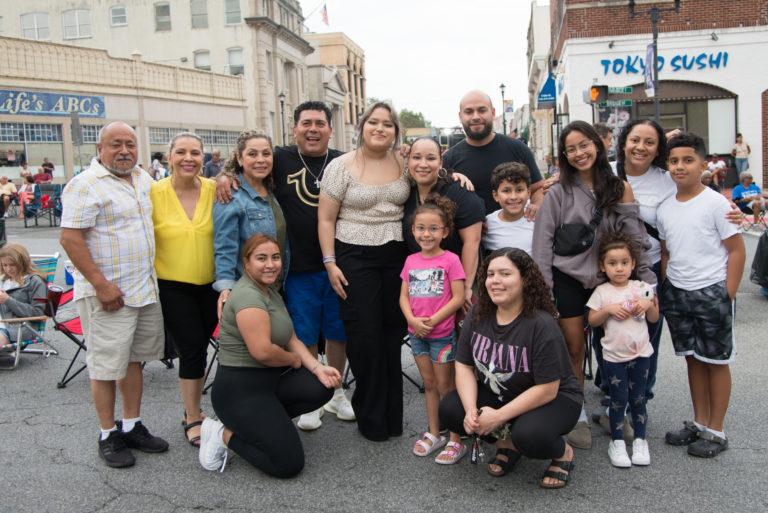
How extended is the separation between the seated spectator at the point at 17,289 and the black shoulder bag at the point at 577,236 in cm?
489

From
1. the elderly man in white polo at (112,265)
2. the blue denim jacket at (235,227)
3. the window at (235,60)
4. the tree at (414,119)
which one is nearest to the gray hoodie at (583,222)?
the blue denim jacket at (235,227)

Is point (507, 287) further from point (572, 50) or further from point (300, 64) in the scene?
point (300, 64)

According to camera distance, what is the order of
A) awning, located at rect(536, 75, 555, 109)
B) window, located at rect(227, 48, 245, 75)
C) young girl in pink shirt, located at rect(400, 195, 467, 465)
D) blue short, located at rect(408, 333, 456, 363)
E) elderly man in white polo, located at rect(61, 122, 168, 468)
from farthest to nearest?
window, located at rect(227, 48, 245, 75), awning, located at rect(536, 75, 555, 109), blue short, located at rect(408, 333, 456, 363), young girl in pink shirt, located at rect(400, 195, 467, 465), elderly man in white polo, located at rect(61, 122, 168, 468)

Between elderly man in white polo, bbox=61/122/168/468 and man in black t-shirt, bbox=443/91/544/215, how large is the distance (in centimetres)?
216

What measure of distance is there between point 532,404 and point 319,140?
7.43ft

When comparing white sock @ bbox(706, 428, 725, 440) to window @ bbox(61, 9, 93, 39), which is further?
window @ bbox(61, 9, 93, 39)

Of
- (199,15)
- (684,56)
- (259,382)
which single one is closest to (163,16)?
(199,15)

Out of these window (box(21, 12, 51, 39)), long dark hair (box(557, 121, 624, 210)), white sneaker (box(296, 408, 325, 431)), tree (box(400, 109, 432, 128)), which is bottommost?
white sneaker (box(296, 408, 325, 431))

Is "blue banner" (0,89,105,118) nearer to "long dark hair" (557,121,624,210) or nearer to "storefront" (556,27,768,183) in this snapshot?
"storefront" (556,27,768,183)

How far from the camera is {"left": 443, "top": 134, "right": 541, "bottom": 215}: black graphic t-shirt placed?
460 cm

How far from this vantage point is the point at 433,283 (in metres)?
3.94

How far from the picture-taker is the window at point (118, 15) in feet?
137

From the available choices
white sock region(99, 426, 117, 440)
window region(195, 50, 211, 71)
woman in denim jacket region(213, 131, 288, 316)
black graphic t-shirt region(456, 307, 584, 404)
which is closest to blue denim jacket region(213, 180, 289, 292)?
woman in denim jacket region(213, 131, 288, 316)

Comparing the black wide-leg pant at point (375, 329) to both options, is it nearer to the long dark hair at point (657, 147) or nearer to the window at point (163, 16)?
the long dark hair at point (657, 147)
